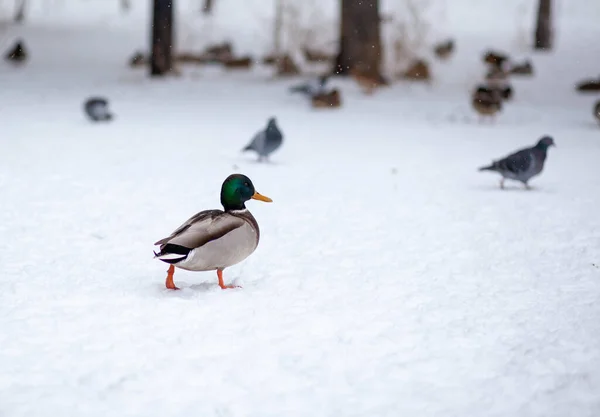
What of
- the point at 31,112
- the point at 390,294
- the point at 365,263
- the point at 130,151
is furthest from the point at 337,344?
the point at 31,112

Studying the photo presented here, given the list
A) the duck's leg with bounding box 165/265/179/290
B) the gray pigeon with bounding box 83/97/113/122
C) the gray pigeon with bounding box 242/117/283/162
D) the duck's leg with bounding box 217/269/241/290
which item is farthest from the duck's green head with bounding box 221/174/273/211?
the gray pigeon with bounding box 83/97/113/122

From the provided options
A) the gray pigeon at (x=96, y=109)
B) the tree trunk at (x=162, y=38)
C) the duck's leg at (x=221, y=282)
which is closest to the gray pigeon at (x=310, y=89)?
the tree trunk at (x=162, y=38)

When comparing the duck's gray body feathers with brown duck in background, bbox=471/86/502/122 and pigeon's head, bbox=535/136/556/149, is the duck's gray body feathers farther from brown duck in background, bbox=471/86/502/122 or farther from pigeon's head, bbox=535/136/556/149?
brown duck in background, bbox=471/86/502/122

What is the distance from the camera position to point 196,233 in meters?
5.16

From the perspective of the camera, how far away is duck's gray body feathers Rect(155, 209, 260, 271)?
5090 millimetres

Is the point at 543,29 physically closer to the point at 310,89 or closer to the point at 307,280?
the point at 310,89

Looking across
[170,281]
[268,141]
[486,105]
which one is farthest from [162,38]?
[170,281]

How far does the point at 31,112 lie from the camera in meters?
14.9

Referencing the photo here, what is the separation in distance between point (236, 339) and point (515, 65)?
17.0 metres

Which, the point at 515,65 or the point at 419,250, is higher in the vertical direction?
the point at 515,65

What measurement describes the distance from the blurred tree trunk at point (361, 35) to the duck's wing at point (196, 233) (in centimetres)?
1325

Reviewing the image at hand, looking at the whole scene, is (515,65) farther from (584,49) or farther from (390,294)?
(390,294)

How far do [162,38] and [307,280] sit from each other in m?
14.4

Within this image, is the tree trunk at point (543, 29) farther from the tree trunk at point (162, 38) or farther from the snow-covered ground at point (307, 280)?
the tree trunk at point (162, 38)
